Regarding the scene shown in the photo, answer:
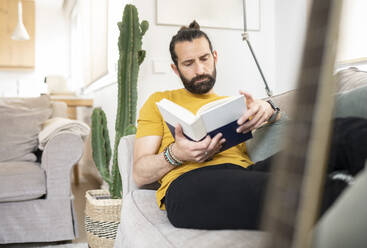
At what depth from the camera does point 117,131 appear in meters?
2.05

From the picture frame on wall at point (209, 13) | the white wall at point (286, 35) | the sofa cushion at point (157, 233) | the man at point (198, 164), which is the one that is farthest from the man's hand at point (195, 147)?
the white wall at point (286, 35)

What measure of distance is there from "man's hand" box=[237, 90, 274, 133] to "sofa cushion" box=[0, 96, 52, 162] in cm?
166

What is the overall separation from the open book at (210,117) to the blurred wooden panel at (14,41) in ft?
16.4

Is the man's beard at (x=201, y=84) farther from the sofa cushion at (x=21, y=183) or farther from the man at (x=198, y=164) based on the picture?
the sofa cushion at (x=21, y=183)

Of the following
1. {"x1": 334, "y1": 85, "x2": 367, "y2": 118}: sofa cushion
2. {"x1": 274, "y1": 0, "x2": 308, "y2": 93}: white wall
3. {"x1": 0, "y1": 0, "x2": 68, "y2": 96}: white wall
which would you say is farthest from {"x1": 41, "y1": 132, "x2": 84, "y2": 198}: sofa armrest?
{"x1": 0, "y1": 0, "x2": 68, "y2": 96}: white wall

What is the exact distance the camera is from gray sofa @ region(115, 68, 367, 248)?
2.86 ft

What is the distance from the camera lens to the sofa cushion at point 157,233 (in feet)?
2.77

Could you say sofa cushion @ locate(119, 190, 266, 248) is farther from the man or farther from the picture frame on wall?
the picture frame on wall

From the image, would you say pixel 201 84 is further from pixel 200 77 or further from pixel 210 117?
pixel 210 117

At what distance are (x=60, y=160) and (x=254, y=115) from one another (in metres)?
1.33

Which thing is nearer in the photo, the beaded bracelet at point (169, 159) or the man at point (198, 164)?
the man at point (198, 164)

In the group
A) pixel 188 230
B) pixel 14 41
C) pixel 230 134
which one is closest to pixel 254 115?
pixel 230 134

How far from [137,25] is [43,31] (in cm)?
424

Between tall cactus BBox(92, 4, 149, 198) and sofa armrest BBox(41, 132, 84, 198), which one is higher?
tall cactus BBox(92, 4, 149, 198)
